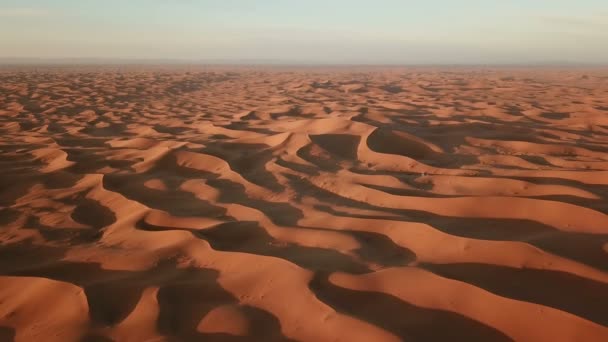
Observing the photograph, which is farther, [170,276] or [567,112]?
[567,112]

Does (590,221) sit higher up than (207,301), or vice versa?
(590,221)

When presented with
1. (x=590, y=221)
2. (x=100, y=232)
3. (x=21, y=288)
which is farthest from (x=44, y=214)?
(x=590, y=221)

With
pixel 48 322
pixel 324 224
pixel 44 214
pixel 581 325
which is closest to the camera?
pixel 581 325

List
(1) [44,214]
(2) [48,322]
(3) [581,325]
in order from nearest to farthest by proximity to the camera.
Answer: (3) [581,325] < (2) [48,322] < (1) [44,214]

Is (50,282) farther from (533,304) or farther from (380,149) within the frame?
(380,149)

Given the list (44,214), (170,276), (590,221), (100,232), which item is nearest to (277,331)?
(170,276)

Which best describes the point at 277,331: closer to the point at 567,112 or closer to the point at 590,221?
the point at 590,221
